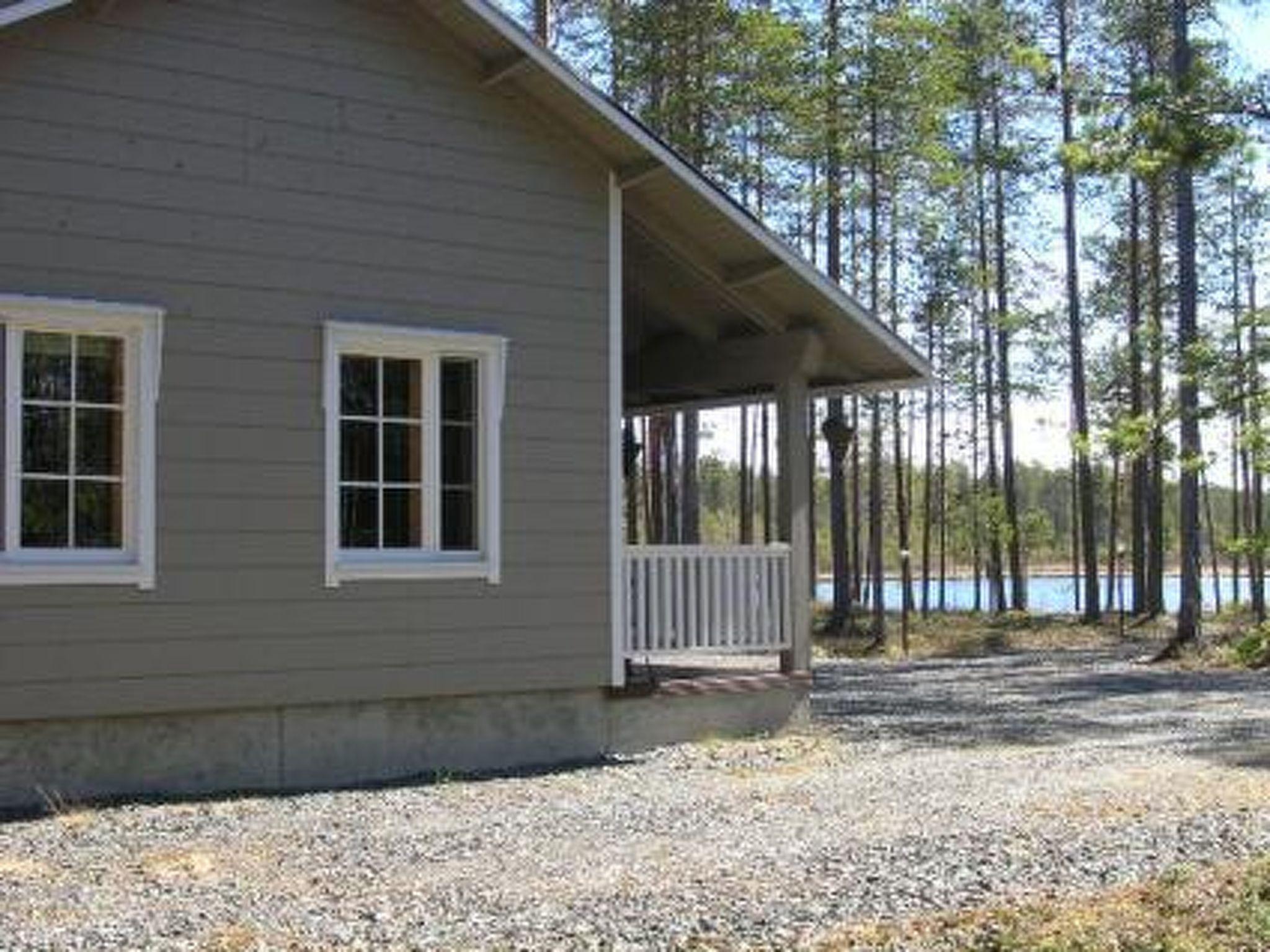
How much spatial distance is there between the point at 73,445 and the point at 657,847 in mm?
4455

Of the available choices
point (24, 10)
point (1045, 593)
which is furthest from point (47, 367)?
point (1045, 593)

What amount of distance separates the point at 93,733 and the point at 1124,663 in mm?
17486

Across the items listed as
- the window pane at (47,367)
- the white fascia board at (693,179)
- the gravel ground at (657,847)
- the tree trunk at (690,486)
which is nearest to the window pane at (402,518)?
the gravel ground at (657,847)

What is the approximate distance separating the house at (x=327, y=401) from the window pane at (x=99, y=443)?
0.09 feet

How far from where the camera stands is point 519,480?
11852mm

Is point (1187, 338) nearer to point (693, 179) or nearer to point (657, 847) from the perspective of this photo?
point (693, 179)

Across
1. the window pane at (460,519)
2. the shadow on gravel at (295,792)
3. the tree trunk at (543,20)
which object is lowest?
the shadow on gravel at (295,792)

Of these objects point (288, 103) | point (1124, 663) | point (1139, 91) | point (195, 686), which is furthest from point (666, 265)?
point (1124, 663)

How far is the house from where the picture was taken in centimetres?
993

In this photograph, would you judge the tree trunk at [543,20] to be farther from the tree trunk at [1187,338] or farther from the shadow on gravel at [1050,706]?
the shadow on gravel at [1050,706]

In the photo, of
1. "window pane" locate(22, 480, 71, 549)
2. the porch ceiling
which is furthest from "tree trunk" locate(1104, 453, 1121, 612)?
"window pane" locate(22, 480, 71, 549)

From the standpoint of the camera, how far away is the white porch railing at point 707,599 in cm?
1266

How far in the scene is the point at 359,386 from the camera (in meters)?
11.3

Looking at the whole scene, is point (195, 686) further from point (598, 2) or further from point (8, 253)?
point (598, 2)
